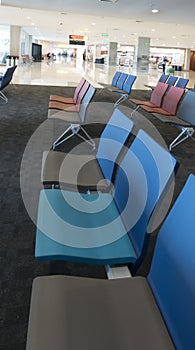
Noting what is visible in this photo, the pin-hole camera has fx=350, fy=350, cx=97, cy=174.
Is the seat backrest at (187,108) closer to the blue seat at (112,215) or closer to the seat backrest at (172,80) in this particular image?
the blue seat at (112,215)

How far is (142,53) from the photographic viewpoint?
28875mm

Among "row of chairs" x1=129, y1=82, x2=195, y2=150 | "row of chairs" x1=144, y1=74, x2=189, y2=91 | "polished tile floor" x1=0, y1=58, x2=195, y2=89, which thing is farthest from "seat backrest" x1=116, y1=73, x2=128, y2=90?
"polished tile floor" x1=0, y1=58, x2=195, y2=89

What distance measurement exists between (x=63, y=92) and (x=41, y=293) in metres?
10.3

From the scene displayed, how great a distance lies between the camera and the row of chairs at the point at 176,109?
505 cm

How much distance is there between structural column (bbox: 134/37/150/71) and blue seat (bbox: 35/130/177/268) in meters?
28.6

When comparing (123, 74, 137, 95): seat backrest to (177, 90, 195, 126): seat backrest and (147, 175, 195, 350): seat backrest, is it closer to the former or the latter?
(177, 90, 195, 126): seat backrest

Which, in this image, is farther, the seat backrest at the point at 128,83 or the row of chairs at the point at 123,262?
the seat backrest at the point at 128,83

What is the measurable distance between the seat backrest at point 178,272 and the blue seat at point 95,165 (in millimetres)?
958

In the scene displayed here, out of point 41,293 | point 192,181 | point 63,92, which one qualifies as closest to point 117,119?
point 192,181

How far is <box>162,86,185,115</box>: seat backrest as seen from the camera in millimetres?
5611

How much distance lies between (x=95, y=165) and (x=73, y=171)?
267 millimetres

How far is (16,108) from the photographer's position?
25.5 feet

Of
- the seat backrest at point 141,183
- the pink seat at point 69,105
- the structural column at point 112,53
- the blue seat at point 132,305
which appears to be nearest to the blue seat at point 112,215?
the seat backrest at point 141,183

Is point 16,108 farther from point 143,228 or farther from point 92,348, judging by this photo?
point 92,348
